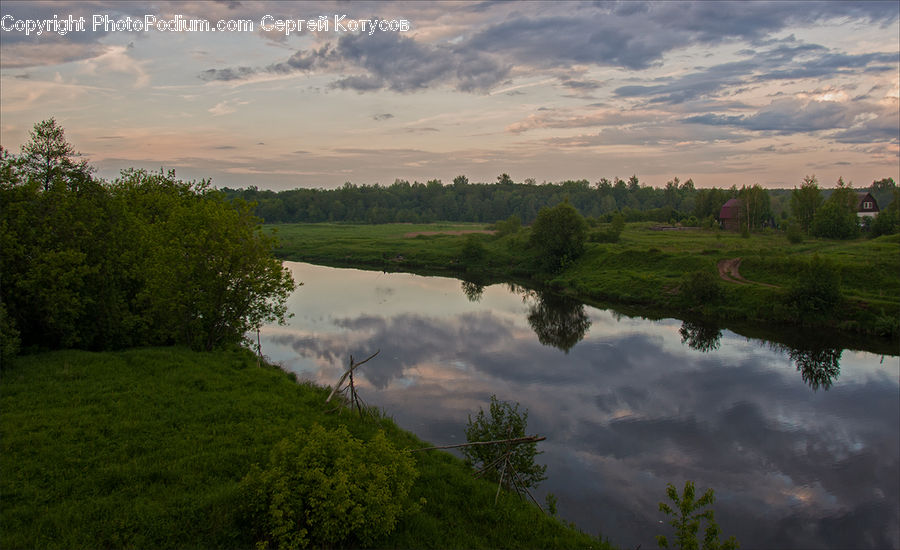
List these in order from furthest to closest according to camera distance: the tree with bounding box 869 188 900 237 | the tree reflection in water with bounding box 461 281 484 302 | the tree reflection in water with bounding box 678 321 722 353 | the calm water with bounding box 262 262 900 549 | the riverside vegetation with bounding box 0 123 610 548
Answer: the tree with bounding box 869 188 900 237
the tree reflection in water with bounding box 461 281 484 302
the tree reflection in water with bounding box 678 321 722 353
the calm water with bounding box 262 262 900 549
the riverside vegetation with bounding box 0 123 610 548

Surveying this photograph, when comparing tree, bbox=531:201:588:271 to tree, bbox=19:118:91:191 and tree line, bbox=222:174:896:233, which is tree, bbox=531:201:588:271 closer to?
tree, bbox=19:118:91:191

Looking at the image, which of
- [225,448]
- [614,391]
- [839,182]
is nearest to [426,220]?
[839,182]

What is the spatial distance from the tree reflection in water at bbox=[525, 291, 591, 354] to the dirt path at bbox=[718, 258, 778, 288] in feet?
42.8

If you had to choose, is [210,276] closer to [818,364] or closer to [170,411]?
[170,411]

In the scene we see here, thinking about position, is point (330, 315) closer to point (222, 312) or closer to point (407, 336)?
point (407, 336)

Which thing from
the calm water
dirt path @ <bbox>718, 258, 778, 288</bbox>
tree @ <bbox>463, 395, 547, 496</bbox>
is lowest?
the calm water

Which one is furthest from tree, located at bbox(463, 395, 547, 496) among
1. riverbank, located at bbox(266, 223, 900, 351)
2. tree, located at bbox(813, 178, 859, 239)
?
tree, located at bbox(813, 178, 859, 239)

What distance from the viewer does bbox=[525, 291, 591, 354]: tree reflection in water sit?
36938 millimetres

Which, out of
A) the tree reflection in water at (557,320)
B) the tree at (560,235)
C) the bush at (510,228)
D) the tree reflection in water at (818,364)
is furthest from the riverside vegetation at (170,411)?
the bush at (510,228)

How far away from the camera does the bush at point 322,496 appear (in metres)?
10.3

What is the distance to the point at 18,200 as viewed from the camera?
21.3 metres

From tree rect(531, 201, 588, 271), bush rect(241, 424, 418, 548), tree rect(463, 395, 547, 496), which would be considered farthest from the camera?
tree rect(531, 201, 588, 271)

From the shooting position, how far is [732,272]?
49.8m

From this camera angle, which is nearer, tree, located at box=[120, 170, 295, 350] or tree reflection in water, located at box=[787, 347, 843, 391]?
tree, located at box=[120, 170, 295, 350]
